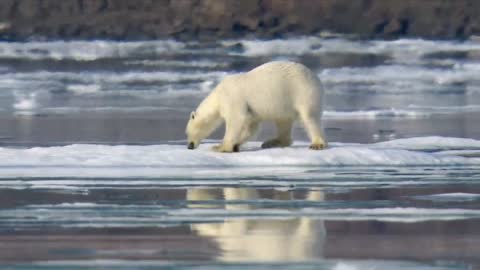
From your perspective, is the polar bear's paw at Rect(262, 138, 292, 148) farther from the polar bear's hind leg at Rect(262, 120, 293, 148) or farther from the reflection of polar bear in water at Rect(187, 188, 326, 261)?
the reflection of polar bear in water at Rect(187, 188, 326, 261)

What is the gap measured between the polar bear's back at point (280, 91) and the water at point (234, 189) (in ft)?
1.53

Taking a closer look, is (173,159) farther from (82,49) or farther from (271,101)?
(82,49)

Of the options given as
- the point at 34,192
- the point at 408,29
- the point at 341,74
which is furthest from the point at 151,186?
the point at 408,29

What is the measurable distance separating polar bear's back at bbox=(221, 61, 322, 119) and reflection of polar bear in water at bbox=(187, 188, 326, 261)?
14.1 feet

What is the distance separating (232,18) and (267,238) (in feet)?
105

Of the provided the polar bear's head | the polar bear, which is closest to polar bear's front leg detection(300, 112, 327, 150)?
the polar bear

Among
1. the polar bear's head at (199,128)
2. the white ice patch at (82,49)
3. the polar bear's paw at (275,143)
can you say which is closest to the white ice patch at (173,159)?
the polar bear's paw at (275,143)

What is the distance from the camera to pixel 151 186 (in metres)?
12.3

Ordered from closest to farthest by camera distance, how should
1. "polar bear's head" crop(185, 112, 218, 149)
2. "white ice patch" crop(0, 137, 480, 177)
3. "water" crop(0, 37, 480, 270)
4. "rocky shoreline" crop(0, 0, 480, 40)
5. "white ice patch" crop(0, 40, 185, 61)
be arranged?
1. "water" crop(0, 37, 480, 270)
2. "white ice patch" crop(0, 137, 480, 177)
3. "polar bear's head" crop(185, 112, 218, 149)
4. "white ice patch" crop(0, 40, 185, 61)
5. "rocky shoreline" crop(0, 0, 480, 40)

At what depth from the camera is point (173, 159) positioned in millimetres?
14133

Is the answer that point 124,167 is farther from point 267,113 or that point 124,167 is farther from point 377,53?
point 377,53

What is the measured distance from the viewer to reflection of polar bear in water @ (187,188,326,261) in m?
8.67

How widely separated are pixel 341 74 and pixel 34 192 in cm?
2113

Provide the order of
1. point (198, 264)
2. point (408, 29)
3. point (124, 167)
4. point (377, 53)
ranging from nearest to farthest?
point (198, 264) → point (124, 167) → point (377, 53) → point (408, 29)
